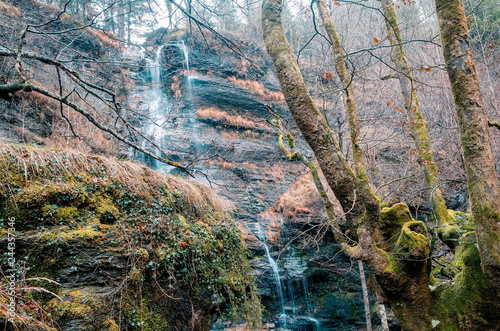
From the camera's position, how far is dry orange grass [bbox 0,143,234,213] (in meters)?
3.63

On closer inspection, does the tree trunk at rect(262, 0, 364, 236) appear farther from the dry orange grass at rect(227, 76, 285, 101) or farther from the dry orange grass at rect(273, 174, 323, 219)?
the dry orange grass at rect(227, 76, 285, 101)

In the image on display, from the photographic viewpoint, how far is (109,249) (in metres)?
3.50

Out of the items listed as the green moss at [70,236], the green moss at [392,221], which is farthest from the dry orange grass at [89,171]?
the green moss at [392,221]

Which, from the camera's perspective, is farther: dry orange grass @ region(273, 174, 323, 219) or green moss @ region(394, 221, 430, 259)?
dry orange grass @ region(273, 174, 323, 219)

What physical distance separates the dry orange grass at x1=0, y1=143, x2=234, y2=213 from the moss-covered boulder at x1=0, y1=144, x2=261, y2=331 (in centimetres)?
2

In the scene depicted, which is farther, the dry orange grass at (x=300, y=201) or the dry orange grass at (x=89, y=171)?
the dry orange grass at (x=300, y=201)

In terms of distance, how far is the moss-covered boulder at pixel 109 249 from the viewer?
298 centimetres

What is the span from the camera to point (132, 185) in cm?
441

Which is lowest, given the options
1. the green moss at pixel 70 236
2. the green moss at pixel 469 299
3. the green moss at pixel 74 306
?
the green moss at pixel 469 299

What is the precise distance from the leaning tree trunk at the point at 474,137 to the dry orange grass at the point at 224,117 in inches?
541

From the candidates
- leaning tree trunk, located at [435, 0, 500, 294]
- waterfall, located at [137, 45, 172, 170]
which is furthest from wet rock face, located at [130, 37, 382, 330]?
leaning tree trunk, located at [435, 0, 500, 294]

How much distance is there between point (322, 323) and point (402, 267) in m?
8.24

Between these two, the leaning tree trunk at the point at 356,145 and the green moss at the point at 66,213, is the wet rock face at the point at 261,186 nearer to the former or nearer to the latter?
the leaning tree trunk at the point at 356,145

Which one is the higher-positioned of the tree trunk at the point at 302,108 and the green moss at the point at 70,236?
the tree trunk at the point at 302,108
